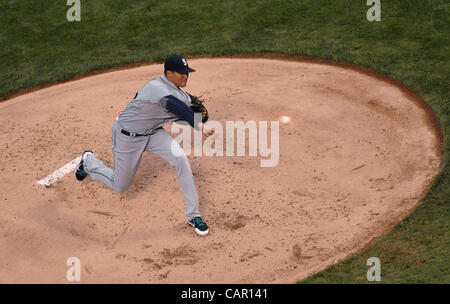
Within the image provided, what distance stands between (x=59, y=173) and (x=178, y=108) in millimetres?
2398

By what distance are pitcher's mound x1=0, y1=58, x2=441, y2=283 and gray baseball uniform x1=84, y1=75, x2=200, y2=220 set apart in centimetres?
37

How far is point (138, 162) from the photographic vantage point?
23.9 feet

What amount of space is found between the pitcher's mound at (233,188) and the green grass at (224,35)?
0.68m

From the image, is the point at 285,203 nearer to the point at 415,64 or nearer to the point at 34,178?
the point at 34,178

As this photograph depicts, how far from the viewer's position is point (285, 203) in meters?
7.14

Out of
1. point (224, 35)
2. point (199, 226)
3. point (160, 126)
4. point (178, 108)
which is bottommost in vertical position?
point (199, 226)

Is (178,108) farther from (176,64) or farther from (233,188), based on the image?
(233,188)

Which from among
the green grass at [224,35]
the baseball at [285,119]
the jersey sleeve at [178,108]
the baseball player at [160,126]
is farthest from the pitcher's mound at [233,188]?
the jersey sleeve at [178,108]

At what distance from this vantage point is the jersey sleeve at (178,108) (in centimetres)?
654

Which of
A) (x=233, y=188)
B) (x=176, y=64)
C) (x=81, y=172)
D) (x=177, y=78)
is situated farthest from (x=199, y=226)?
(x=81, y=172)

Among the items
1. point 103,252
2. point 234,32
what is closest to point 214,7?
point 234,32

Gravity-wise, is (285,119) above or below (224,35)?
below

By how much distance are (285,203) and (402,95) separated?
10.7ft

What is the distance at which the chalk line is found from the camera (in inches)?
310
